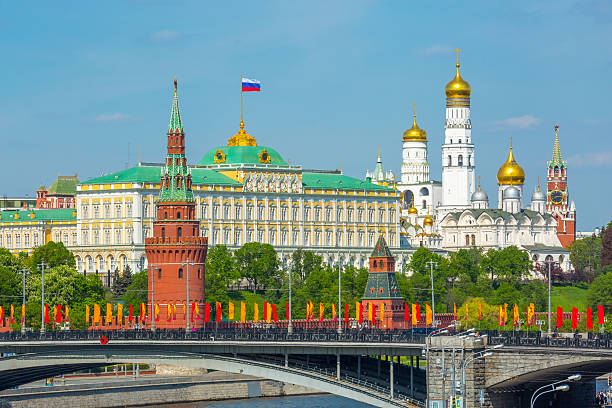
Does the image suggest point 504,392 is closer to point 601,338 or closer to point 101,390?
point 601,338

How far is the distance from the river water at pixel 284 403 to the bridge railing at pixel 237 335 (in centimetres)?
3044

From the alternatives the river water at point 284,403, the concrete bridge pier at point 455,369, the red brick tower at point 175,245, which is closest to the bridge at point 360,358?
the concrete bridge pier at point 455,369

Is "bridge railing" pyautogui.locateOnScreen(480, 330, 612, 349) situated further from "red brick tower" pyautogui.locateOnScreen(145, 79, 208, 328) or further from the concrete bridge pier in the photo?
"red brick tower" pyautogui.locateOnScreen(145, 79, 208, 328)

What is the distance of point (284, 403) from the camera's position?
567 ft

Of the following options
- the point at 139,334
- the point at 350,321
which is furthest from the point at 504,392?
the point at 350,321

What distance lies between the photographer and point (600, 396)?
158 meters

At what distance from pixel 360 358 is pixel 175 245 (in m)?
59.5

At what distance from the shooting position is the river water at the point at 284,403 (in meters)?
170

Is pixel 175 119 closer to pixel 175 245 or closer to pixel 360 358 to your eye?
pixel 175 245

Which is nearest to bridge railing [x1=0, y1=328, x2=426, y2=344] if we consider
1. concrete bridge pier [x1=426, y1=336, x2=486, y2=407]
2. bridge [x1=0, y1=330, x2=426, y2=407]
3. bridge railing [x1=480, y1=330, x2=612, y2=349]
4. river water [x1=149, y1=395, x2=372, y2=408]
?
bridge [x1=0, y1=330, x2=426, y2=407]

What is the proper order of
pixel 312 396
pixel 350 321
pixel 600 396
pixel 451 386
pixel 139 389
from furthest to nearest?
pixel 350 321 → pixel 312 396 → pixel 139 389 → pixel 600 396 → pixel 451 386

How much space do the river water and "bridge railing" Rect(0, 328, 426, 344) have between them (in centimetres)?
3044

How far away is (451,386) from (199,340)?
72.8 feet

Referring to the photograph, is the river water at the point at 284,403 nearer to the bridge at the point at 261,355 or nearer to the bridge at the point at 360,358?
the bridge at the point at 360,358
